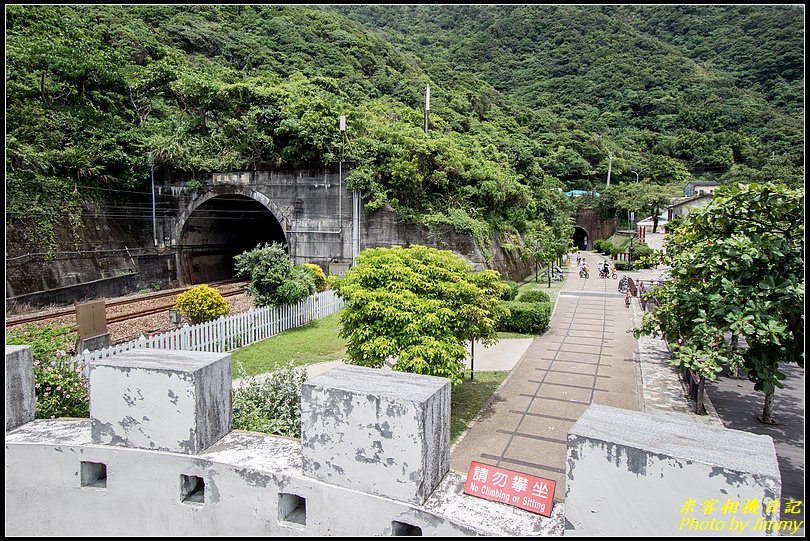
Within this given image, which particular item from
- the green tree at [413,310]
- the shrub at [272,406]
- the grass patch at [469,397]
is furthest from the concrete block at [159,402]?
the grass patch at [469,397]

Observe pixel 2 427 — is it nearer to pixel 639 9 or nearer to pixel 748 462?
pixel 748 462

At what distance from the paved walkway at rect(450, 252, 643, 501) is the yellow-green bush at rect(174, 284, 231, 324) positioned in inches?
304

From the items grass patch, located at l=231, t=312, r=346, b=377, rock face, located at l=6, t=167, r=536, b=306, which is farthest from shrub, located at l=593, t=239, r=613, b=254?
grass patch, located at l=231, t=312, r=346, b=377

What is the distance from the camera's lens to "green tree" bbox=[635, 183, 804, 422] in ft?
16.4

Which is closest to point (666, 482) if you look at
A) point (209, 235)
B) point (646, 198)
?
point (209, 235)

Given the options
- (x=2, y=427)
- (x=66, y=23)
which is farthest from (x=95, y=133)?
(x=2, y=427)

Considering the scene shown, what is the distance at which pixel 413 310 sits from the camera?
24.7ft

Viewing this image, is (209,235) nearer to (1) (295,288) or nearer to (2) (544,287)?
(1) (295,288)

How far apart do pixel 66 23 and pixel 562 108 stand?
2483 inches

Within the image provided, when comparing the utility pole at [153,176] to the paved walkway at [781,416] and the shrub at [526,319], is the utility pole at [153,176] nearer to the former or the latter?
the shrub at [526,319]

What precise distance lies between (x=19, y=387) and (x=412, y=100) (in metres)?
45.7

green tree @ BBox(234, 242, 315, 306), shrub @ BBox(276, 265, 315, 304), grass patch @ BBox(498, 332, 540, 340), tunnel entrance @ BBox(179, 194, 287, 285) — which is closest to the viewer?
green tree @ BBox(234, 242, 315, 306)

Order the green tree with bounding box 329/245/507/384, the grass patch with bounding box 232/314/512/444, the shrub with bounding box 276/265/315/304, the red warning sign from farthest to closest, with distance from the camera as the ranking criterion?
the shrub with bounding box 276/265/315/304, the grass patch with bounding box 232/314/512/444, the green tree with bounding box 329/245/507/384, the red warning sign

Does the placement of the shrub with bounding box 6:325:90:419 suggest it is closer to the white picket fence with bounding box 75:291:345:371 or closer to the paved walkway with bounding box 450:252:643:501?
the white picket fence with bounding box 75:291:345:371
